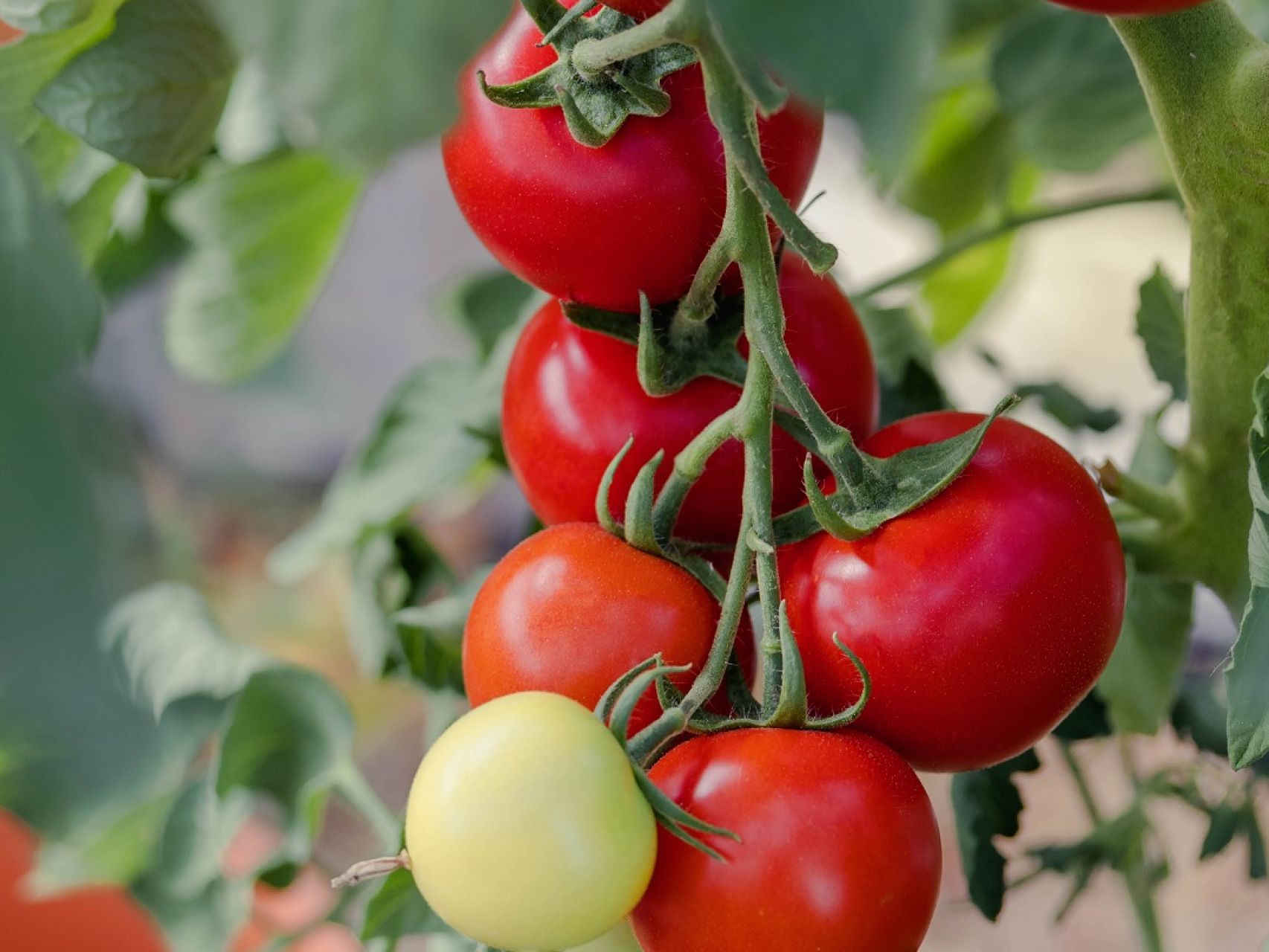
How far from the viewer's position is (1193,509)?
0.34 metres

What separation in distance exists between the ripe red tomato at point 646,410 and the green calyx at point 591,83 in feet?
0.21

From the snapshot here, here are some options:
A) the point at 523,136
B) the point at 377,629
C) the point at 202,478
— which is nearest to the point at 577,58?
the point at 523,136

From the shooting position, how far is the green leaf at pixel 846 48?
135 millimetres

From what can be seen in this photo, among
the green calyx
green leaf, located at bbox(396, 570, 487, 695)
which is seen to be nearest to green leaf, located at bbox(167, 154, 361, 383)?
green leaf, located at bbox(396, 570, 487, 695)

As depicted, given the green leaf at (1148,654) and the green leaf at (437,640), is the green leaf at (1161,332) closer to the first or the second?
the green leaf at (1148,654)

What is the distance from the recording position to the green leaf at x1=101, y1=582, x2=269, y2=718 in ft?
1.43

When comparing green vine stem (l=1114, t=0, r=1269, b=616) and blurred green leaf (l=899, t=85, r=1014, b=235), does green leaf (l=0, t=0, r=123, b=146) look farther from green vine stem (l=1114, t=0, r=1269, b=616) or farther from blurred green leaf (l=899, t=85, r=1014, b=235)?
blurred green leaf (l=899, t=85, r=1014, b=235)

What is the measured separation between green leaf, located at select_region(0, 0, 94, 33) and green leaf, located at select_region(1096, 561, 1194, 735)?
1.04 feet

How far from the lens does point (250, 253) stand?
0.47m

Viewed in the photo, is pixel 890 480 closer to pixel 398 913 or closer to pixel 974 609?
pixel 974 609

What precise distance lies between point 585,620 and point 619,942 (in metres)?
Answer: 0.07

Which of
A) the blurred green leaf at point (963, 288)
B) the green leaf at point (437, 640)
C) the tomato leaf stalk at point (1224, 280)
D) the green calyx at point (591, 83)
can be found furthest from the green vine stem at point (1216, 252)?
the blurred green leaf at point (963, 288)

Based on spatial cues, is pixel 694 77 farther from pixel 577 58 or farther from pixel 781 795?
pixel 781 795

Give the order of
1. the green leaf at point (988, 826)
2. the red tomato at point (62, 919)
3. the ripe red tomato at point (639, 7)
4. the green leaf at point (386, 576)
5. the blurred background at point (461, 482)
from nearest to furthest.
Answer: the ripe red tomato at point (639, 7) → the green leaf at point (988, 826) → the green leaf at point (386, 576) → the blurred background at point (461, 482) → the red tomato at point (62, 919)
